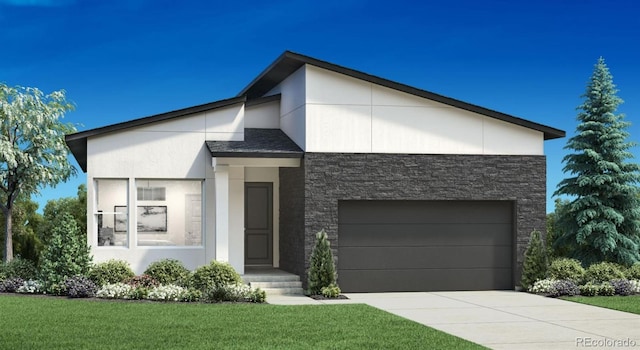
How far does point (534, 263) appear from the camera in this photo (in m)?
19.8

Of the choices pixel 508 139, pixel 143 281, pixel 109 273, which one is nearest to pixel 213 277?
pixel 143 281

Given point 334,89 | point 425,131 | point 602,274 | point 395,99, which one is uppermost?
point 334,89

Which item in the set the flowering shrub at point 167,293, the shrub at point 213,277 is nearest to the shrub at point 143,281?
the flowering shrub at point 167,293

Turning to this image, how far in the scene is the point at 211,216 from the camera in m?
20.1

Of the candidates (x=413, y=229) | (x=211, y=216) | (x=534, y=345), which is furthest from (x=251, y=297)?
(x=534, y=345)

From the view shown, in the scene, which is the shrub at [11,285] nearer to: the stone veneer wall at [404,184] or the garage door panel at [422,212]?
the stone veneer wall at [404,184]

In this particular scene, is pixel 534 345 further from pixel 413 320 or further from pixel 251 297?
pixel 251 297

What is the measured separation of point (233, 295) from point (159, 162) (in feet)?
15.2

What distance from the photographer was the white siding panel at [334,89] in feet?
63.9

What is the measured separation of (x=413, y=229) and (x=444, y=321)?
578cm

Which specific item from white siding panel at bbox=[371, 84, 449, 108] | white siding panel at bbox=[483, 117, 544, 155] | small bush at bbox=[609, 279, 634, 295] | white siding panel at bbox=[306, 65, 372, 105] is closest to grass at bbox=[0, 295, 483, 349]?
white siding panel at bbox=[306, 65, 372, 105]

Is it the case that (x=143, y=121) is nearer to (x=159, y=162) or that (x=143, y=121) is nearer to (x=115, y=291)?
(x=159, y=162)

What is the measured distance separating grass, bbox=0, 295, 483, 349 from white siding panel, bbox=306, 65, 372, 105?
18.2 feet

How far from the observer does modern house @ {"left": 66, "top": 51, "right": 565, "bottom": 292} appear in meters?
19.5
